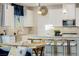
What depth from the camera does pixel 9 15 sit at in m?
1.45

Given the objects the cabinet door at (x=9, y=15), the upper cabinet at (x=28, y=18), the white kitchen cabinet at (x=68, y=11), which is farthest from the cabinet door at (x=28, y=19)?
the white kitchen cabinet at (x=68, y=11)

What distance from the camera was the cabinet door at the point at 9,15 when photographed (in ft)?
4.75

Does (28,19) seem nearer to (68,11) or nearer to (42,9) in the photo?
(42,9)

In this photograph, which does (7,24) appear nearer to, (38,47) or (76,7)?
(38,47)

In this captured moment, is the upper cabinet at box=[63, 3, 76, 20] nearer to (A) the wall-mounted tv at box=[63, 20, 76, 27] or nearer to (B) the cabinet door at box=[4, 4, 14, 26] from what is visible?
(A) the wall-mounted tv at box=[63, 20, 76, 27]

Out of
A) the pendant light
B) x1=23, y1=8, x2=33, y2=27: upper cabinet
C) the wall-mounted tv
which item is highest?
the pendant light

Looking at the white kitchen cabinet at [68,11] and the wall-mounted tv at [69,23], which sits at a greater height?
the white kitchen cabinet at [68,11]

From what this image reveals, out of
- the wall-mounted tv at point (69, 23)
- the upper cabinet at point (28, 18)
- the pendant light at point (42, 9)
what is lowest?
the wall-mounted tv at point (69, 23)

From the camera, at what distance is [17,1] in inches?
57.2

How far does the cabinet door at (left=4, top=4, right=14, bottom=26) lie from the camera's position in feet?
4.75

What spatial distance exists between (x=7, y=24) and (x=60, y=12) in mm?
418

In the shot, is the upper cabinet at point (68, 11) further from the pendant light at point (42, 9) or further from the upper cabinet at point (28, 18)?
the upper cabinet at point (28, 18)

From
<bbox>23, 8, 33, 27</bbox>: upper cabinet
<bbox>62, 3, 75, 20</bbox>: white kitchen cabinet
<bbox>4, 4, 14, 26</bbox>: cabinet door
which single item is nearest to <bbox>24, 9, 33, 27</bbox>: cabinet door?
<bbox>23, 8, 33, 27</bbox>: upper cabinet

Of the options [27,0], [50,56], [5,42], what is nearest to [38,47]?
[50,56]
